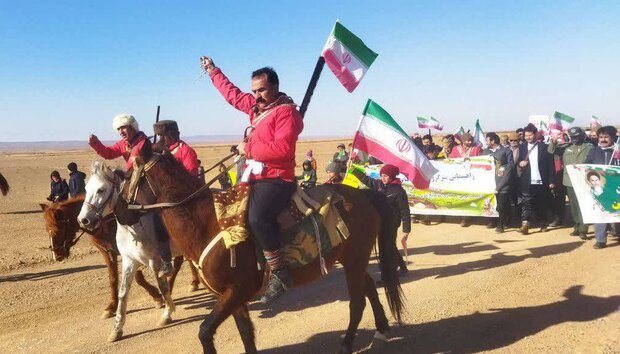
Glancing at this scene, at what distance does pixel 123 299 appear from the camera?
6.20 meters

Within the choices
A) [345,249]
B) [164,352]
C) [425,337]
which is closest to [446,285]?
[425,337]

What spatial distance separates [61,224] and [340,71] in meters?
4.84

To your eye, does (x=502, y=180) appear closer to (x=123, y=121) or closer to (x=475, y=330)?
(x=475, y=330)

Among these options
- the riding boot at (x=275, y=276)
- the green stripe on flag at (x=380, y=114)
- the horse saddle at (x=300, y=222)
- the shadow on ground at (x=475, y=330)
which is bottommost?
the shadow on ground at (x=475, y=330)

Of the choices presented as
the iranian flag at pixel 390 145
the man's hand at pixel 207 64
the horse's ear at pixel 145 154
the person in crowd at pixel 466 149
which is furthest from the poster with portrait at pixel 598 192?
the horse's ear at pixel 145 154

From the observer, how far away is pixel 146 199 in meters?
4.59

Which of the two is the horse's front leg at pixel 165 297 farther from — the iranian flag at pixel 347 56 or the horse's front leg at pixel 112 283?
the iranian flag at pixel 347 56

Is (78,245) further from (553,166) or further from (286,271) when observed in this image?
(553,166)

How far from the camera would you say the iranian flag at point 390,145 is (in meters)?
7.25

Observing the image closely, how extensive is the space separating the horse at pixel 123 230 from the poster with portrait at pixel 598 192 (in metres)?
8.46

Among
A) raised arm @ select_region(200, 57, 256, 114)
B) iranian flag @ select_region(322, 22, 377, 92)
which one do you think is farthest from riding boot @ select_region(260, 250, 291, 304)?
iranian flag @ select_region(322, 22, 377, 92)

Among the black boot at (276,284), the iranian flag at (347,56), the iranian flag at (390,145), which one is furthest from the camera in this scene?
the iranian flag at (390,145)

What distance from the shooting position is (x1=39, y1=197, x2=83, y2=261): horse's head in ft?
22.8

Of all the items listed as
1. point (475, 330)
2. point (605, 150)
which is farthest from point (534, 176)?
point (475, 330)
